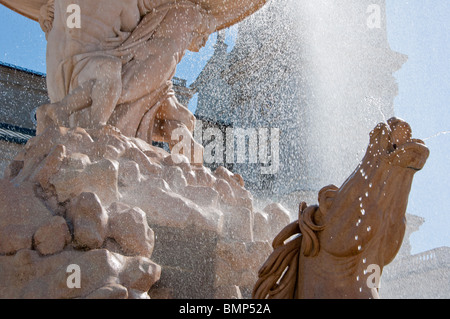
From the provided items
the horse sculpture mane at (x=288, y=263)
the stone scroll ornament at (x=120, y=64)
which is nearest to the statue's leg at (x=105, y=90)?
the stone scroll ornament at (x=120, y=64)

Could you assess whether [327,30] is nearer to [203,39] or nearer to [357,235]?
[203,39]

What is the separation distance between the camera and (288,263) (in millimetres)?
2559

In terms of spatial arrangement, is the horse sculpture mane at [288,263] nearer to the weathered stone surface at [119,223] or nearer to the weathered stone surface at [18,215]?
the weathered stone surface at [119,223]

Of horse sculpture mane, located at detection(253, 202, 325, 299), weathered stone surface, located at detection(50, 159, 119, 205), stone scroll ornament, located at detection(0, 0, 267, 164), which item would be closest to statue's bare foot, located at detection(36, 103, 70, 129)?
stone scroll ornament, located at detection(0, 0, 267, 164)

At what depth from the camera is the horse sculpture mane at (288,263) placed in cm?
249

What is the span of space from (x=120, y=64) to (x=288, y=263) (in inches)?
111

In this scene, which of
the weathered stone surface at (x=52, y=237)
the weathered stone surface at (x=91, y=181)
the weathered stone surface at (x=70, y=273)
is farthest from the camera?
the weathered stone surface at (x=91, y=181)

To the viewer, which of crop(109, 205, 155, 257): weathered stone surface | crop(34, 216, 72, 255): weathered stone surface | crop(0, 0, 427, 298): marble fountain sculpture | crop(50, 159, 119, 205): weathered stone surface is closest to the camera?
crop(0, 0, 427, 298): marble fountain sculpture

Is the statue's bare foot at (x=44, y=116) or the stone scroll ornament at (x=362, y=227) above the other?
the statue's bare foot at (x=44, y=116)

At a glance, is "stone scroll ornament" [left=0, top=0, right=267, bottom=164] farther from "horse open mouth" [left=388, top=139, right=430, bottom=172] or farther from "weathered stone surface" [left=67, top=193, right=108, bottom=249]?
"horse open mouth" [left=388, top=139, right=430, bottom=172]

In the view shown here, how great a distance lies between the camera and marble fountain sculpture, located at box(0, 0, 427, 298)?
8.11 feet

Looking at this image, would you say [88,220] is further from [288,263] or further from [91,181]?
[288,263]

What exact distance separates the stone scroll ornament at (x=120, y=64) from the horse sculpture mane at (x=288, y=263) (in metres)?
2.35
